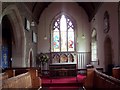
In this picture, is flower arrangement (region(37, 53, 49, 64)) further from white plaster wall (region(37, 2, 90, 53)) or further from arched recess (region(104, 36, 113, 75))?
arched recess (region(104, 36, 113, 75))

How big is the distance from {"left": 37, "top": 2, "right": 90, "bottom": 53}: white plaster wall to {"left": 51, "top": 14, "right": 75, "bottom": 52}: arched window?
33cm

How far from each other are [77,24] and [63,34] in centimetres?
112

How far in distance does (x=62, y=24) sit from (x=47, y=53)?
2.15m

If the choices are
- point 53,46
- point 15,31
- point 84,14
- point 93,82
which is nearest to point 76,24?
point 84,14

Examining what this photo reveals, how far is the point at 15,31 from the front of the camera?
28.3ft

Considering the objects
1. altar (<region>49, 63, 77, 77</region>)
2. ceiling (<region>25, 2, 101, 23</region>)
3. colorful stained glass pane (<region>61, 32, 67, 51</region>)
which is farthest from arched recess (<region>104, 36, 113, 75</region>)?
colorful stained glass pane (<region>61, 32, 67, 51</region>)

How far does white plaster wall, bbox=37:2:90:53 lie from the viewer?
13078 mm

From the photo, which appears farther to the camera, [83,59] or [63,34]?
[63,34]

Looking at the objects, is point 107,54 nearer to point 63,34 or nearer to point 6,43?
point 6,43

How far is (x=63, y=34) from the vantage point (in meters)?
13.3

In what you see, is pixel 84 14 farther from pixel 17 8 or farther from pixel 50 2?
Answer: pixel 17 8

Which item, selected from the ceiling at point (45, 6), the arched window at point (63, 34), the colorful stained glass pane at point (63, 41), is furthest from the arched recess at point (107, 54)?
the colorful stained glass pane at point (63, 41)

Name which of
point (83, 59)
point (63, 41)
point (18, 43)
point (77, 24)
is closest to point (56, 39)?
point (63, 41)

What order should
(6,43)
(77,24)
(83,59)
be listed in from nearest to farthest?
(6,43), (83,59), (77,24)
